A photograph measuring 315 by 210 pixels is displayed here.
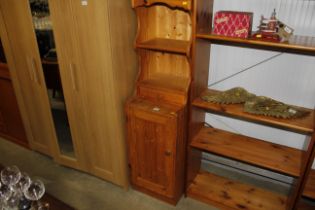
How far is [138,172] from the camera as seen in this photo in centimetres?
215

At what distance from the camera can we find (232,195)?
2.12 m

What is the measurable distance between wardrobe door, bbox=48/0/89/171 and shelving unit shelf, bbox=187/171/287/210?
1017mm

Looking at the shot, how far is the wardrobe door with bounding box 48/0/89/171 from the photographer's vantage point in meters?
1.81

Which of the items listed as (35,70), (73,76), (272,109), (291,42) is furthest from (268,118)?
(35,70)

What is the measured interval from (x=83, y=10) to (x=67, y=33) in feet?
0.77

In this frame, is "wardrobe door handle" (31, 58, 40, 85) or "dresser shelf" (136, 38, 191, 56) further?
"wardrobe door handle" (31, 58, 40, 85)

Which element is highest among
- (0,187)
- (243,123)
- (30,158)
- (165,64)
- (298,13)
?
(298,13)

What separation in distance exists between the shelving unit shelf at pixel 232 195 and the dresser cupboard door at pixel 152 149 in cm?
29

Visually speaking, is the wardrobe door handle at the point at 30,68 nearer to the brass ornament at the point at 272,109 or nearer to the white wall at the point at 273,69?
the white wall at the point at 273,69

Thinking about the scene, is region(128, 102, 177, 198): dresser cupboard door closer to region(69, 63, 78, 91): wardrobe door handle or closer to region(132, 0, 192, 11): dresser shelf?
region(69, 63, 78, 91): wardrobe door handle

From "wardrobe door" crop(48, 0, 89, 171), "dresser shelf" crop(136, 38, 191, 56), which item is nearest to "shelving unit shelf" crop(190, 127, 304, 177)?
"dresser shelf" crop(136, 38, 191, 56)

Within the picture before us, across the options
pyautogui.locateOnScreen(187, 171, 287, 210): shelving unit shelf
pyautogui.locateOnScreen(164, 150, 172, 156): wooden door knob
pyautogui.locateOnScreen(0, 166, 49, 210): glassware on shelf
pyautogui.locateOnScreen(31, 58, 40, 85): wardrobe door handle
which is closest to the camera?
pyautogui.locateOnScreen(0, 166, 49, 210): glassware on shelf

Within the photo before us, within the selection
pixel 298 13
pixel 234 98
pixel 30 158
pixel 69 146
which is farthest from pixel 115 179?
pixel 298 13

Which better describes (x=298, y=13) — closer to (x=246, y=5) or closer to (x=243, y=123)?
(x=246, y=5)
